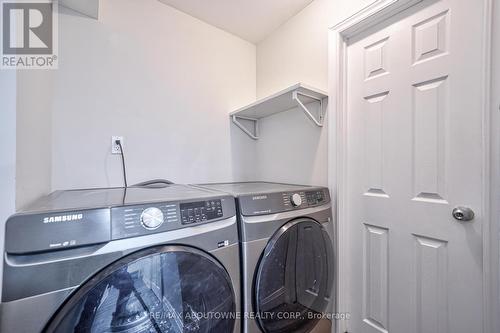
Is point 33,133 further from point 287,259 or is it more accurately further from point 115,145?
point 287,259

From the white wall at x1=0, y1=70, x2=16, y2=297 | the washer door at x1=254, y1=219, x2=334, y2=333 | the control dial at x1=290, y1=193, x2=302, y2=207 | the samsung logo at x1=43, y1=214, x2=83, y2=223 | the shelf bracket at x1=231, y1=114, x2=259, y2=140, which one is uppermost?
the shelf bracket at x1=231, y1=114, x2=259, y2=140

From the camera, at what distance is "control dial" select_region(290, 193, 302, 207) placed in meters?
1.11

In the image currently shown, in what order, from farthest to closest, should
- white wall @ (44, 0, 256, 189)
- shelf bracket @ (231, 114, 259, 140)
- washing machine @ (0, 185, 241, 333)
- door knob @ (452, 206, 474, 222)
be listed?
1. shelf bracket @ (231, 114, 259, 140)
2. white wall @ (44, 0, 256, 189)
3. door knob @ (452, 206, 474, 222)
4. washing machine @ (0, 185, 241, 333)

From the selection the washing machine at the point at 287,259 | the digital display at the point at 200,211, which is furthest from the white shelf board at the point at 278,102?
the digital display at the point at 200,211

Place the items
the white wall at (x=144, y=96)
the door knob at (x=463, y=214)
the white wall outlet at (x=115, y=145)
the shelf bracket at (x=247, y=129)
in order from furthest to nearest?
the shelf bracket at (x=247, y=129), the white wall outlet at (x=115, y=145), the white wall at (x=144, y=96), the door knob at (x=463, y=214)

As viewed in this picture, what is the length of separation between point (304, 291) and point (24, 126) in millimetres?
1353

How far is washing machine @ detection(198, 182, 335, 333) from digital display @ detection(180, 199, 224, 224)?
0.37ft

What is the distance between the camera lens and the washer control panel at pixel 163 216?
651 mm

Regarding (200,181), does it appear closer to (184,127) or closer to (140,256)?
(184,127)

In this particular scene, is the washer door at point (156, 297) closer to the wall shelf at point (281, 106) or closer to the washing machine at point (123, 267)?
the washing machine at point (123, 267)

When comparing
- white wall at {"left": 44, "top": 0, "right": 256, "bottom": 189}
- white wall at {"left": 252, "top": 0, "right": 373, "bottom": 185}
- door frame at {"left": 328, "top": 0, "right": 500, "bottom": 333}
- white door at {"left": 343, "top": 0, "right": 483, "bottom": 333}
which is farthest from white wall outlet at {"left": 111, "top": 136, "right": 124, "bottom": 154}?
white door at {"left": 343, "top": 0, "right": 483, "bottom": 333}

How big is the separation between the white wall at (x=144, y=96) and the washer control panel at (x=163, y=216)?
83 centimetres

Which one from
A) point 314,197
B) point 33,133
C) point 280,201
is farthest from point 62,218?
point 314,197

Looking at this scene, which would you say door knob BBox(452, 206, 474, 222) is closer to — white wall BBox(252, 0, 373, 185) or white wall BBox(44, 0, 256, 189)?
white wall BBox(252, 0, 373, 185)
